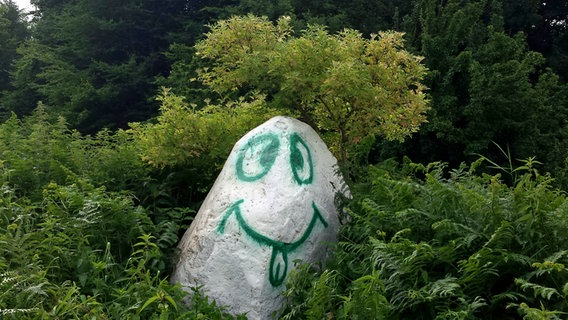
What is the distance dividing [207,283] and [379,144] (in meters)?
8.34

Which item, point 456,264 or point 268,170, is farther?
point 268,170

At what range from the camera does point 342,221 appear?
198 inches

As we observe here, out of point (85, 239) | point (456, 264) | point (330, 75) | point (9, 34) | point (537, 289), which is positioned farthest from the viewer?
point (9, 34)

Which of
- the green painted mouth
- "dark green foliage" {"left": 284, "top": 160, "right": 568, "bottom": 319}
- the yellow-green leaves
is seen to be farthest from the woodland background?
the green painted mouth

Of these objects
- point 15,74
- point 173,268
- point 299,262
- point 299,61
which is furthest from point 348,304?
point 15,74

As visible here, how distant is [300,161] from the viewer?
199 inches

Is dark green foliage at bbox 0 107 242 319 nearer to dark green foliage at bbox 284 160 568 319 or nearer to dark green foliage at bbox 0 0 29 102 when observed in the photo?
dark green foliage at bbox 284 160 568 319

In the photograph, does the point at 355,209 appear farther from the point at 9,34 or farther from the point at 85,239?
the point at 9,34

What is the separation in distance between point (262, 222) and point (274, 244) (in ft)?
0.73

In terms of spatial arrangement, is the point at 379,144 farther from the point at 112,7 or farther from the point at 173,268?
the point at 112,7

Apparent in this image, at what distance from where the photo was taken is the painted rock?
4.45 m

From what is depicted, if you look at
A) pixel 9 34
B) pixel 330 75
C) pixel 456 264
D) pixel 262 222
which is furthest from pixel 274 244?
pixel 9 34

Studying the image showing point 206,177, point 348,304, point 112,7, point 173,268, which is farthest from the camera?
point 112,7

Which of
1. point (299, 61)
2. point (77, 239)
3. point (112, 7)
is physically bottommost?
point (77, 239)
